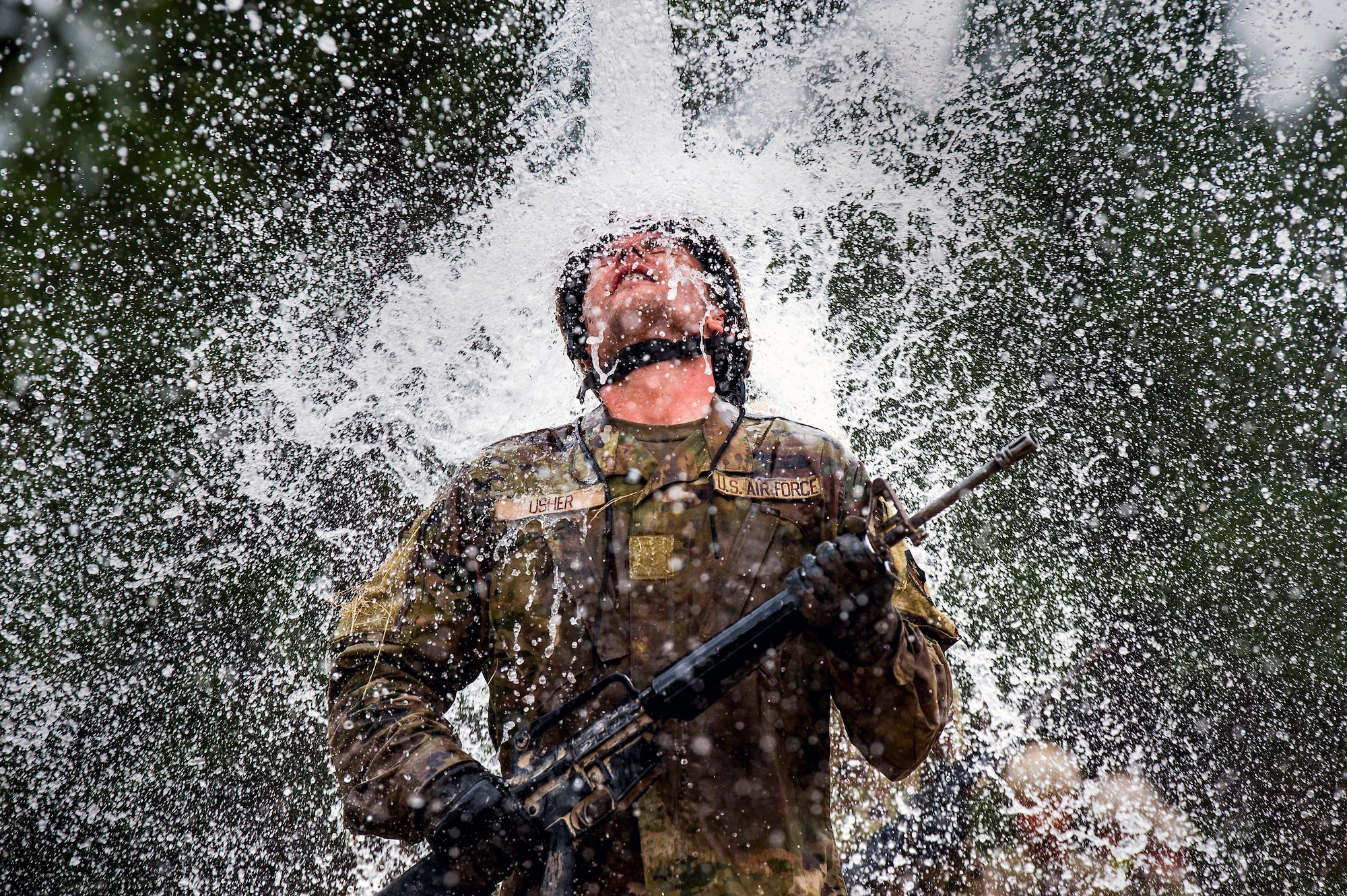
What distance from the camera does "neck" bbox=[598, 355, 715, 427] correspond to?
290cm

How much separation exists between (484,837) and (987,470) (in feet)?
5.32

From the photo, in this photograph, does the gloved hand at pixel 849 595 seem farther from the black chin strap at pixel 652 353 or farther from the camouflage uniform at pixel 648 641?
the black chin strap at pixel 652 353

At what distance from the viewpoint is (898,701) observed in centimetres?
213

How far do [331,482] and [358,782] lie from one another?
4.66 metres

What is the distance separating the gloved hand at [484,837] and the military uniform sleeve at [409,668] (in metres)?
0.08

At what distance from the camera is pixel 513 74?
7.52 meters

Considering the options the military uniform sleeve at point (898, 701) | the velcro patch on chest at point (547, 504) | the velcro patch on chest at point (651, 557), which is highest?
the velcro patch on chest at point (547, 504)

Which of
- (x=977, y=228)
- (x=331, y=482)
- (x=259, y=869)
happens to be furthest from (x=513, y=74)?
(x=259, y=869)

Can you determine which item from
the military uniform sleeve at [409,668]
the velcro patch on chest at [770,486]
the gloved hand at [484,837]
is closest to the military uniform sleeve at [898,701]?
the velcro patch on chest at [770,486]

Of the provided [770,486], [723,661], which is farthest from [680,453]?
[723,661]

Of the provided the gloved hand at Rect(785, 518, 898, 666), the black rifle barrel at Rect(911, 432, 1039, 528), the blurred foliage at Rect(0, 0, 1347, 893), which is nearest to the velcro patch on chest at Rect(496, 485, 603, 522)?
the gloved hand at Rect(785, 518, 898, 666)

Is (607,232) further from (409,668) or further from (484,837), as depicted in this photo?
(484,837)

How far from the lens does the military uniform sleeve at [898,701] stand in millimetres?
2102

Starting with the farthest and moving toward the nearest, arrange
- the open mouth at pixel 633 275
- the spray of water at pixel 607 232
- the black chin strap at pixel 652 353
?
1. the spray of water at pixel 607 232
2. the open mouth at pixel 633 275
3. the black chin strap at pixel 652 353
